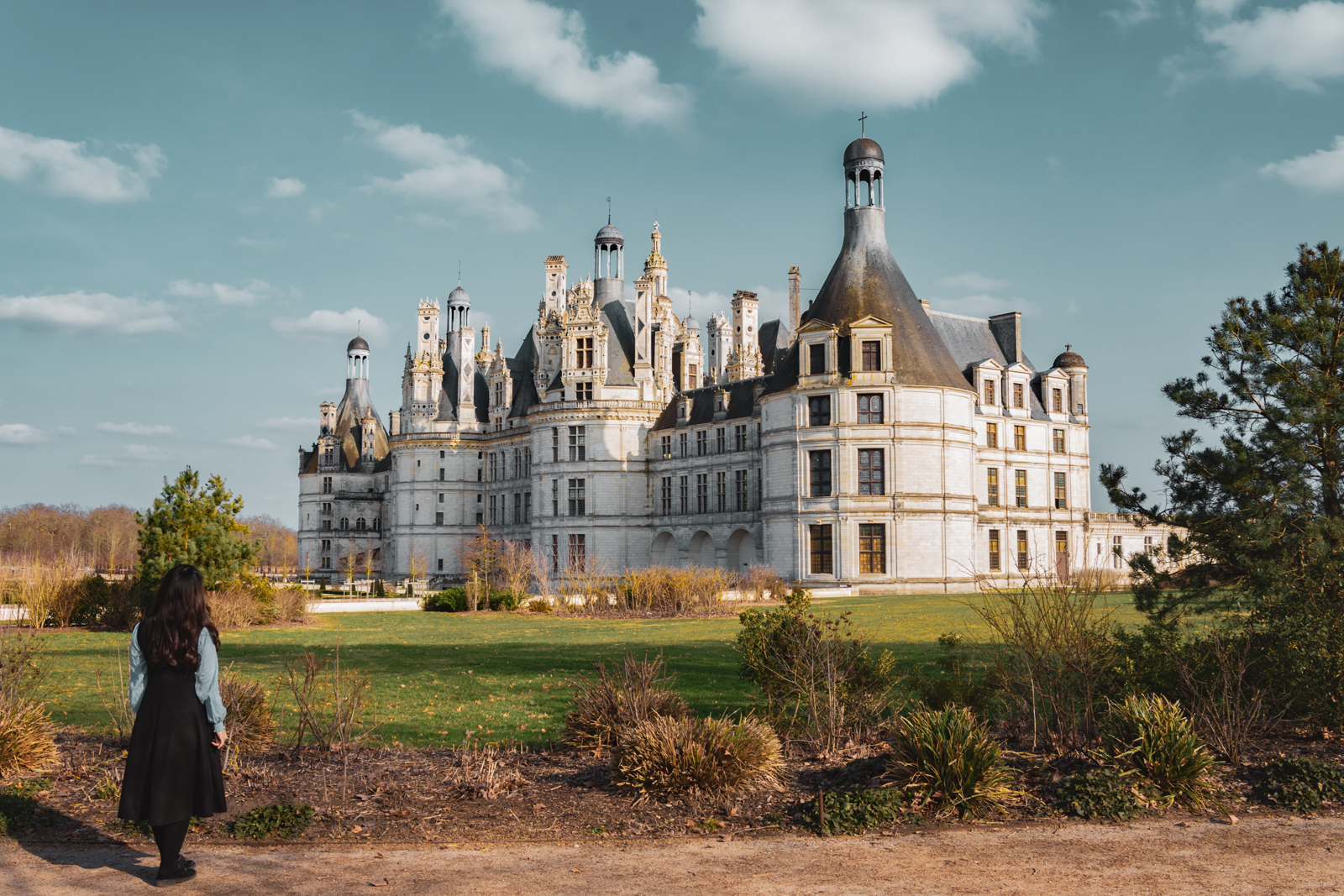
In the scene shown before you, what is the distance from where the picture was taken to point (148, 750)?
7.44 m

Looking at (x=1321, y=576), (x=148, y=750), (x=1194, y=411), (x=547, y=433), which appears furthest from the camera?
(x=547, y=433)

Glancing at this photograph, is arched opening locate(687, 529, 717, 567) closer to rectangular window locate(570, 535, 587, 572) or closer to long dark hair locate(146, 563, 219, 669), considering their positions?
rectangular window locate(570, 535, 587, 572)

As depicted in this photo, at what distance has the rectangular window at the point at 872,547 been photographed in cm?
4641

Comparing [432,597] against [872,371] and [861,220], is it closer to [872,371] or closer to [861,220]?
[872,371]

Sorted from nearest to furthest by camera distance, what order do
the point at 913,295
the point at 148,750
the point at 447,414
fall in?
the point at 148,750 < the point at 913,295 < the point at 447,414

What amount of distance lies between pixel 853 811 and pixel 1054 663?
318cm

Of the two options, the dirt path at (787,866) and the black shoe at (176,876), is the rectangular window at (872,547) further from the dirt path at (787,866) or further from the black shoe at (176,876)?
the black shoe at (176,876)

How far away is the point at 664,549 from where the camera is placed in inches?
2437

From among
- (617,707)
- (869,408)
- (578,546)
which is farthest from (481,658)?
(578,546)

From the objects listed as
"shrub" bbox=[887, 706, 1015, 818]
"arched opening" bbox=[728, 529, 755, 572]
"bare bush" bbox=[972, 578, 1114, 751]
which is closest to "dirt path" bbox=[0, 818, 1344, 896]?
"shrub" bbox=[887, 706, 1015, 818]

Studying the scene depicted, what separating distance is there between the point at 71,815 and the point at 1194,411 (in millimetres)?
12925

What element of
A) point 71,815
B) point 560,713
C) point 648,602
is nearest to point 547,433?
point 648,602

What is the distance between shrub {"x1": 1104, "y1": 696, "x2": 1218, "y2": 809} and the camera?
9258 mm

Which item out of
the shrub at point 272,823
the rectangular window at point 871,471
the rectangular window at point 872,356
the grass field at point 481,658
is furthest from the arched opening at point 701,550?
the shrub at point 272,823
